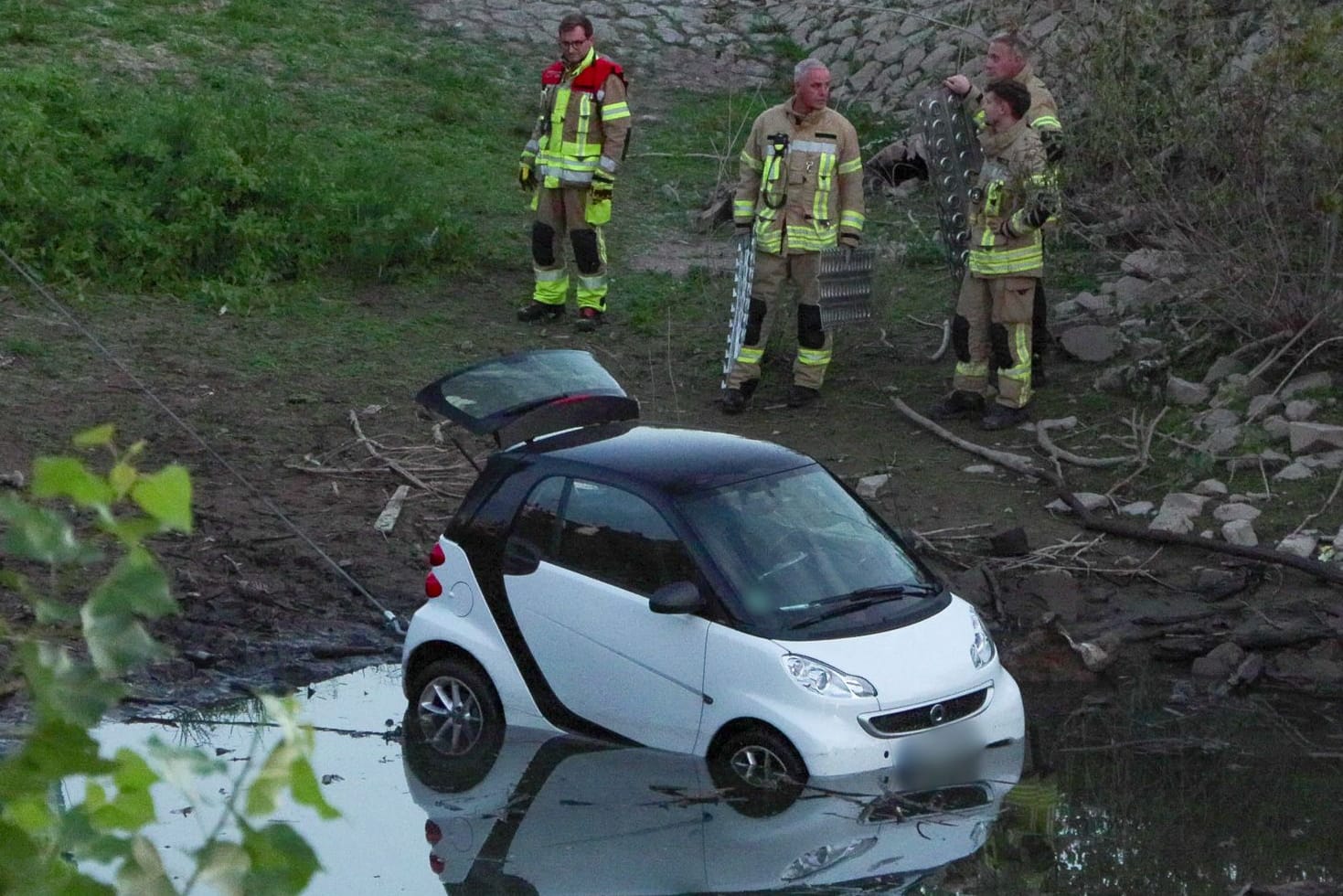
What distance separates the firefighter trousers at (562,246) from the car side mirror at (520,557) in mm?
6130

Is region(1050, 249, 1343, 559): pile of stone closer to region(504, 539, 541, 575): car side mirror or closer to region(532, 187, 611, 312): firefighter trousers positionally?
region(532, 187, 611, 312): firefighter trousers

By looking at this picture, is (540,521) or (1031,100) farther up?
(1031,100)

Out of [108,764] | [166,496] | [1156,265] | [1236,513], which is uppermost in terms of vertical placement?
[166,496]

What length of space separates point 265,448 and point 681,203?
6.70 meters

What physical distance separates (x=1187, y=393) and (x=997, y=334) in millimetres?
1272

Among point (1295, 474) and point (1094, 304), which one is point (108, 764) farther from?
point (1094, 304)

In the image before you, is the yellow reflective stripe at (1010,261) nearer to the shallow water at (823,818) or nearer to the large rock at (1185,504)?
the large rock at (1185,504)

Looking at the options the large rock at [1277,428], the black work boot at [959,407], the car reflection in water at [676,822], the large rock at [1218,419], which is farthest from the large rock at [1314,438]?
the car reflection in water at [676,822]

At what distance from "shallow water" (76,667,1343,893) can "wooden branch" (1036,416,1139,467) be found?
3.12 m

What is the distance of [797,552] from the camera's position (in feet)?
24.1

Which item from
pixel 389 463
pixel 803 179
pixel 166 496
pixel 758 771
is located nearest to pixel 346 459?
pixel 389 463

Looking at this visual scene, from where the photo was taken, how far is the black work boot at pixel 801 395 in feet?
40.9

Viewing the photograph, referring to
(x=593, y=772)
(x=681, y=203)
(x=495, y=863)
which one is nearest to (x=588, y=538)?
(x=593, y=772)

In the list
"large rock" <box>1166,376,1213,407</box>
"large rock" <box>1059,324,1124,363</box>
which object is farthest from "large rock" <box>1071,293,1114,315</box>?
"large rock" <box>1166,376,1213,407</box>
